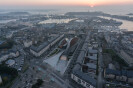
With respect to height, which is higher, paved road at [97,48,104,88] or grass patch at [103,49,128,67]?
grass patch at [103,49,128,67]

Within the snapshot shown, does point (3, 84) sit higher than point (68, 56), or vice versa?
point (68, 56)

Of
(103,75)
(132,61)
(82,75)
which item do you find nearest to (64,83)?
(82,75)

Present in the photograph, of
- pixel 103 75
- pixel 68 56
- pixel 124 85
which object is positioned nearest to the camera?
pixel 124 85

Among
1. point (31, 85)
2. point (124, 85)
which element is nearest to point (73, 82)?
point (31, 85)

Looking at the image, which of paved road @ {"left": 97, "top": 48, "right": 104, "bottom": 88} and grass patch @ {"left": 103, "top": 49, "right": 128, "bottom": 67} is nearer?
paved road @ {"left": 97, "top": 48, "right": 104, "bottom": 88}

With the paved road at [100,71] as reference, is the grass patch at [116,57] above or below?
above

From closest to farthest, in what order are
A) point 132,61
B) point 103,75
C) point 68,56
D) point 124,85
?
point 124,85, point 103,75, point 132,61, point 68,56

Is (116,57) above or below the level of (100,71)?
above

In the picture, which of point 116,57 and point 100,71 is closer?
point 100,71

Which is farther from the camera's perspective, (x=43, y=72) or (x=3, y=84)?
(x=43, y=72)

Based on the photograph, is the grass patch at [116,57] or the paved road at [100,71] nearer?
the paved road at [100,71]

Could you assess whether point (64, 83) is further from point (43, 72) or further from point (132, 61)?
point (132, 61)
